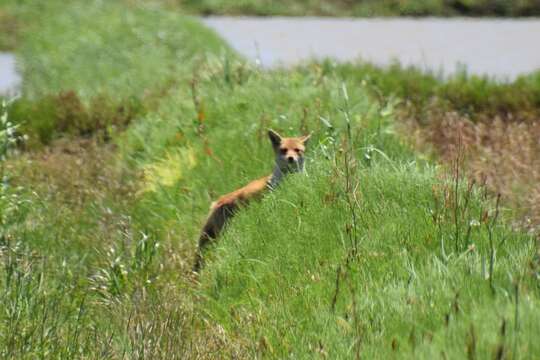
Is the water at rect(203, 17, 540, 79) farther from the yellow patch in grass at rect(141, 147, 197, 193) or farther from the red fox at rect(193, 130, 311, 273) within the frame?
the red fox at rect(193, 130, 311, 273)

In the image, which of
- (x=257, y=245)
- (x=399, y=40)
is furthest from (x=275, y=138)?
(x=399, y=40)

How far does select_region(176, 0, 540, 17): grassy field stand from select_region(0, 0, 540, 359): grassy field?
15.4 m

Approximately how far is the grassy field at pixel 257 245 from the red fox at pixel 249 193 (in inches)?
5.0

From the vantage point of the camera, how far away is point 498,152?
1058 cm

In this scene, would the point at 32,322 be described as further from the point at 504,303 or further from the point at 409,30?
the point at 409,30

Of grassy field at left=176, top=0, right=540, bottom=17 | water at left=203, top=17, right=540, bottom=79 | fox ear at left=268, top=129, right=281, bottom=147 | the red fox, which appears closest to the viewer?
the red fox

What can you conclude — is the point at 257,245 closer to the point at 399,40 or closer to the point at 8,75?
the point at 8,75

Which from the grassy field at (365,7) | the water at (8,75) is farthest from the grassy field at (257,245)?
the grassy field at (365,7)

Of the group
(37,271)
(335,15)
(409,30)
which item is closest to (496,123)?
(37,271)

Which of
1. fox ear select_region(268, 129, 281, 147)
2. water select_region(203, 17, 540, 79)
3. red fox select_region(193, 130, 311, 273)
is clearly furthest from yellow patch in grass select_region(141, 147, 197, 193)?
water select_region(203, 17, 540, 79)

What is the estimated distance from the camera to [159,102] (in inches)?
496

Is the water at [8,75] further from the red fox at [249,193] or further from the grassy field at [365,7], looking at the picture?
the red fox at [249,193]

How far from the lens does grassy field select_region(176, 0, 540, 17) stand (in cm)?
2662

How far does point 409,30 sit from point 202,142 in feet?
51.2
